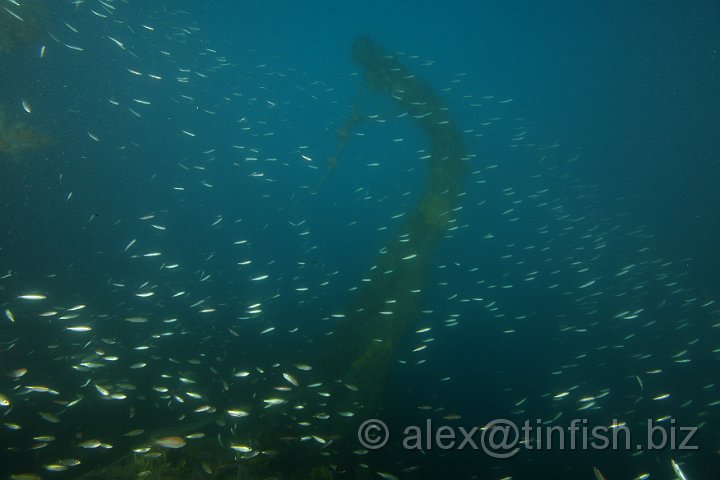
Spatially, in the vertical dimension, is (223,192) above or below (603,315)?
above

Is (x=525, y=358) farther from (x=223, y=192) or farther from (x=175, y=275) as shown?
(x=223, y=192)

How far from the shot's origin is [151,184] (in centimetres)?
4222

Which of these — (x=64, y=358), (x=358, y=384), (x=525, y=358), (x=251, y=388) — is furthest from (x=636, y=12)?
(x=64, y=358)

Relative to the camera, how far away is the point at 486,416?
15.2 meters

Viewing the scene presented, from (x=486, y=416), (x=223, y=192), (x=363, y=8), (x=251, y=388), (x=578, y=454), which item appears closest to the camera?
(x=251, y=388)

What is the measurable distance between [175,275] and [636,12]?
34.9 m

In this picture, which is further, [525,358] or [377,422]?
[525,358]

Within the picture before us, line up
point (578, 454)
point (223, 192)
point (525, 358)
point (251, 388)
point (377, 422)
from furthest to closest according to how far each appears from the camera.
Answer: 1. point (223, 192)
2. point (525, 358)
3. point (578, 454)
4. point (251, 388)
5. point (377, 422)

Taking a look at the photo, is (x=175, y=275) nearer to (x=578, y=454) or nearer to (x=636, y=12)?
(x=578, y=454)

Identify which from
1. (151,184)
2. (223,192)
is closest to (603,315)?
(223,192)

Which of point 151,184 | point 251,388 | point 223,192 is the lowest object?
point 251,388

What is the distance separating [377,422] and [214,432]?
3.65m

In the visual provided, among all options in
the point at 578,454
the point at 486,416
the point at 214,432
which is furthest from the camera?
the point at 486,416

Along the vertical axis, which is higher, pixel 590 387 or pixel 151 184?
pixel 151 184
